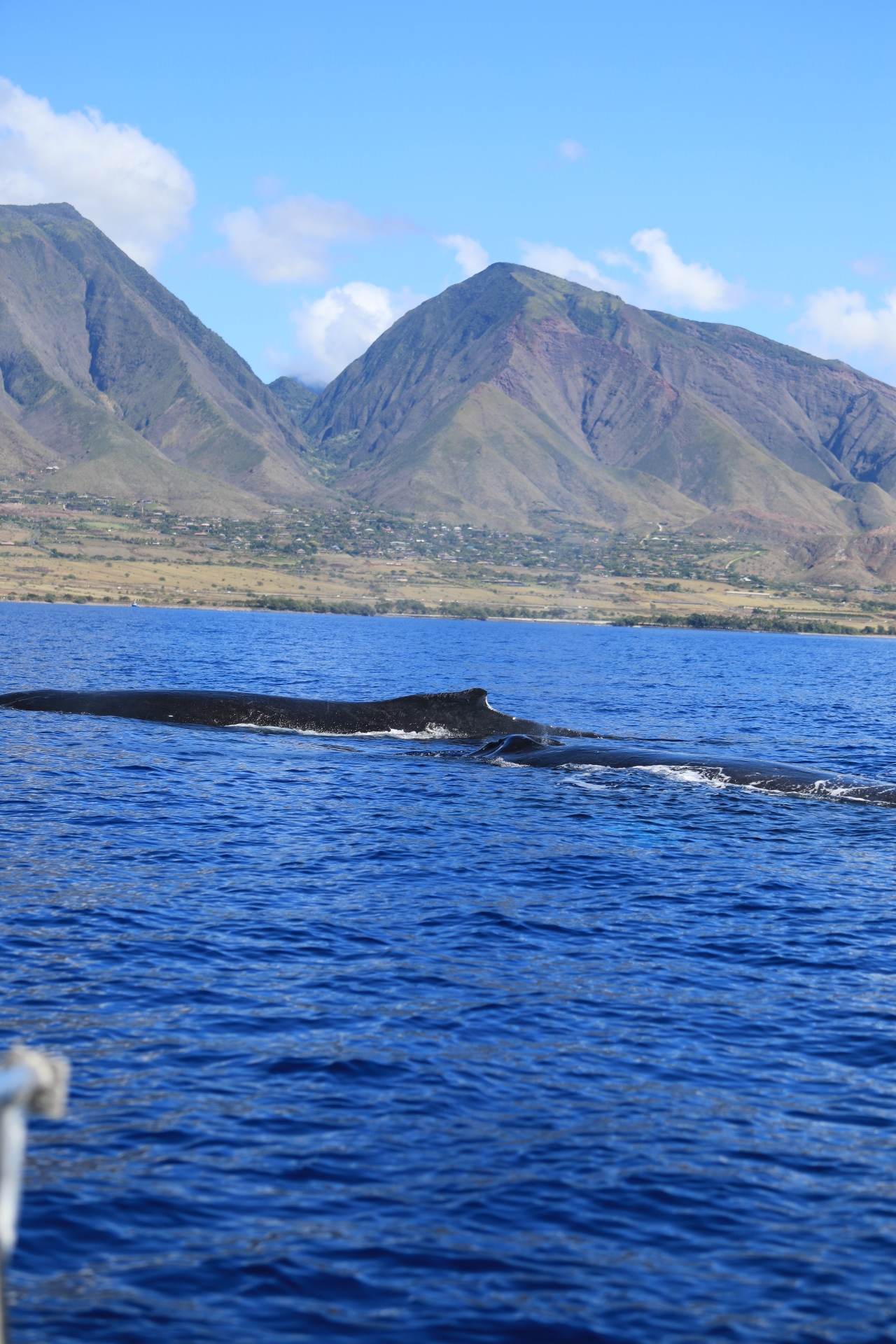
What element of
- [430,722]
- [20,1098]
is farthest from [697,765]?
[20,1098]

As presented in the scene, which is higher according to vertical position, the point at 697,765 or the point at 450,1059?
the point at 697,765

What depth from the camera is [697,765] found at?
39094 millimetres

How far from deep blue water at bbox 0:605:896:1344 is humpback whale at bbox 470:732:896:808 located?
2.07 m

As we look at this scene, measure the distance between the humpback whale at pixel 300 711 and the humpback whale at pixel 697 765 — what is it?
2.56m

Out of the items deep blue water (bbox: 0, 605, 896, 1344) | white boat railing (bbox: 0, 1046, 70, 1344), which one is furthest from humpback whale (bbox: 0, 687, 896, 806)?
white boat railing (bbox: 0, 1046, 70, 1344)

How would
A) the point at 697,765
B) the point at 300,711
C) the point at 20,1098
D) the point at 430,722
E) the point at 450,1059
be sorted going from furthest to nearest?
the point at 300,711 < the point at 430,722 < the point at 697,765 < the point at 450,1059 < the point at 20,1098

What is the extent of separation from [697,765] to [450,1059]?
25.8 metres

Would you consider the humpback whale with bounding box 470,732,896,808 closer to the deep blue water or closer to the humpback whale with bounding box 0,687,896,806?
the humpback whale with bounding box 0,687,896,806

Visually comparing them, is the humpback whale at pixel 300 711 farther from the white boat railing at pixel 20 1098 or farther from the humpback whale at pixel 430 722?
the white boat railing at pixel 20 1098

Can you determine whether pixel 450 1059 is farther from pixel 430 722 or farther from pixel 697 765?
pixel 430 722

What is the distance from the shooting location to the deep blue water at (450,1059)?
1002cm

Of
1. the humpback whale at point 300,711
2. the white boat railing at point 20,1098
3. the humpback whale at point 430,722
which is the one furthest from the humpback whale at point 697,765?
the white boat railing at point 20,1098

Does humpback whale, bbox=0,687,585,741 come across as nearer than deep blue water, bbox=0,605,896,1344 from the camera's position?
No

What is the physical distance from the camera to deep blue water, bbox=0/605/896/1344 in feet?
32.9
